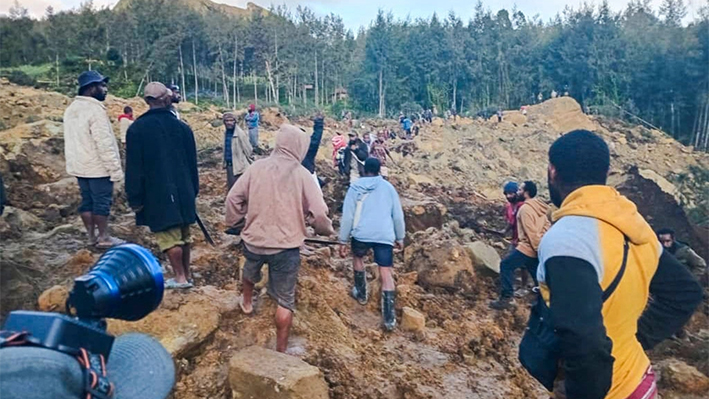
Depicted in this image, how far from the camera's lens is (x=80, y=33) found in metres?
32.6

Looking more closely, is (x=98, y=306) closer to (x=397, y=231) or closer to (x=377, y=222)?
(x=377, y=222)

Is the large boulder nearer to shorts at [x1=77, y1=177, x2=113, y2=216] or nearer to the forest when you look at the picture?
shorts at [x1=77, y1=177, x2=113, y2=216]

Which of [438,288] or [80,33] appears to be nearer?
[438,288]

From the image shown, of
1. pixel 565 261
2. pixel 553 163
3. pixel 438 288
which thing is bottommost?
pixel 438 288

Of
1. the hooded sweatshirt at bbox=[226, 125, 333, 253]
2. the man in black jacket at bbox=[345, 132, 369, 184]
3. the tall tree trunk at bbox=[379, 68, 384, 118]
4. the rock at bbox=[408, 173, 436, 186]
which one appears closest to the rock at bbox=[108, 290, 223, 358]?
the hooded sweatshirt at bbox=[226, 125, 333, 253]

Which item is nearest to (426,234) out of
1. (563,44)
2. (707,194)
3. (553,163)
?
(553,163)

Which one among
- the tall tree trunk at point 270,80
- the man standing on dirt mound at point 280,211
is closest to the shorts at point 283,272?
the man standing on dirt mound at point 280,211

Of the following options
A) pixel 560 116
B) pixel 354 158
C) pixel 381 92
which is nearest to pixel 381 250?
pixel 354 158

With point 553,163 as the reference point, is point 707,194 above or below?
below

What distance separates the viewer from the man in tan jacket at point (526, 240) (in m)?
5.50

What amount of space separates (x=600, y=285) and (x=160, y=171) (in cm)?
290

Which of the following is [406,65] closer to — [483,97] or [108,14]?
[483,97]

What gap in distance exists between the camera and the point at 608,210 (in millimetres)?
1839

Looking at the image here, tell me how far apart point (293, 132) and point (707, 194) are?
10.7 meters
